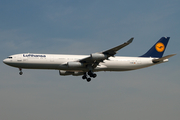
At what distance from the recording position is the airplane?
1459 inches

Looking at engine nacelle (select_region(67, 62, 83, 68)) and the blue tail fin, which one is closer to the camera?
engine nacelle (select_region(67, 62, 83, 68))

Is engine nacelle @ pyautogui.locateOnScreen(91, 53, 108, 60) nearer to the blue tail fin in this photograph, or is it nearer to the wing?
the wing

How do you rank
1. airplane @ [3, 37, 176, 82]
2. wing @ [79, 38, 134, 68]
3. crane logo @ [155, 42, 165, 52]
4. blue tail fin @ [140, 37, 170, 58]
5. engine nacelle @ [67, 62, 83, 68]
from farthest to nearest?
crane logo @ [155, 42, 165, 52]
blue tail fin @ [140, 37, 170, 58]
engine nacelle @ [67, 62, 83, 68]
airplane @ [3, 37, 176, 82]
wing @ [79, 38, 134, 68]

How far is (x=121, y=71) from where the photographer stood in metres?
42.2

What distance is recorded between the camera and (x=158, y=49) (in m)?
46.3

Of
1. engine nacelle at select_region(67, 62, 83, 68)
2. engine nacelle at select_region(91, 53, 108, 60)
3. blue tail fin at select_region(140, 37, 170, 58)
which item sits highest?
blue tail fin at select_region(140, 37, 170, 58)

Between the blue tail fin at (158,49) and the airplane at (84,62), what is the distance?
6.84ft

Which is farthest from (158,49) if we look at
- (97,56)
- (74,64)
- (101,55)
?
(74,64)

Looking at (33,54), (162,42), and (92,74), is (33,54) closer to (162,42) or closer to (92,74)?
(92,74)

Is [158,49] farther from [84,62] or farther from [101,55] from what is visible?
[84,62]

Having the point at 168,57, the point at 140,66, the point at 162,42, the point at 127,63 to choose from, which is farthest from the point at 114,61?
the point at 162,42

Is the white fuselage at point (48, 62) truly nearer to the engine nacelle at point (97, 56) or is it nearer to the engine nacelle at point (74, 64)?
the engine nacelle at point (74, 64)

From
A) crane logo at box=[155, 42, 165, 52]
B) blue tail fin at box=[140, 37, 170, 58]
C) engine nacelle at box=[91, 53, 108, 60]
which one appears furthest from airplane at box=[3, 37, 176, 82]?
crane logo at box=[155, 42, 165, 52]

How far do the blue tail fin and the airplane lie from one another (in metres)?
2.09
